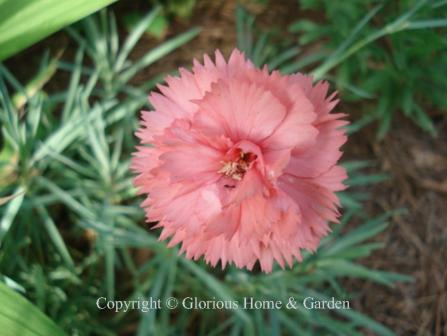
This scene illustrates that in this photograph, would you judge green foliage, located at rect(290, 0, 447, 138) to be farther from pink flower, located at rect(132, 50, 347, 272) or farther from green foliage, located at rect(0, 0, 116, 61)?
green foliage, located at rect(0, 0, 116, 61)

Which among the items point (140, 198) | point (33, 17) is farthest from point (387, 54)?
point (33, 17)

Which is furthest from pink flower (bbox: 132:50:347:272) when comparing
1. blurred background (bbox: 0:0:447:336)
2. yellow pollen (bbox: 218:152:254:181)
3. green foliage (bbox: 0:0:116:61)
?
blurred background (bbox: 0:0:447:336)

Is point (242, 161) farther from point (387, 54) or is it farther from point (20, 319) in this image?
point (387, 54)

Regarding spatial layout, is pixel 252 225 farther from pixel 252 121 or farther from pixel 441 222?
pixel 441 222

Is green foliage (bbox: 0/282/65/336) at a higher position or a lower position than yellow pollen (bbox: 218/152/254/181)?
lower

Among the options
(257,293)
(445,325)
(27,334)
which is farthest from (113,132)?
(445,325)

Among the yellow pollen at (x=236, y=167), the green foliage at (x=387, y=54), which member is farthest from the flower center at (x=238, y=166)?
the green foliage at (x=387, y=54)
